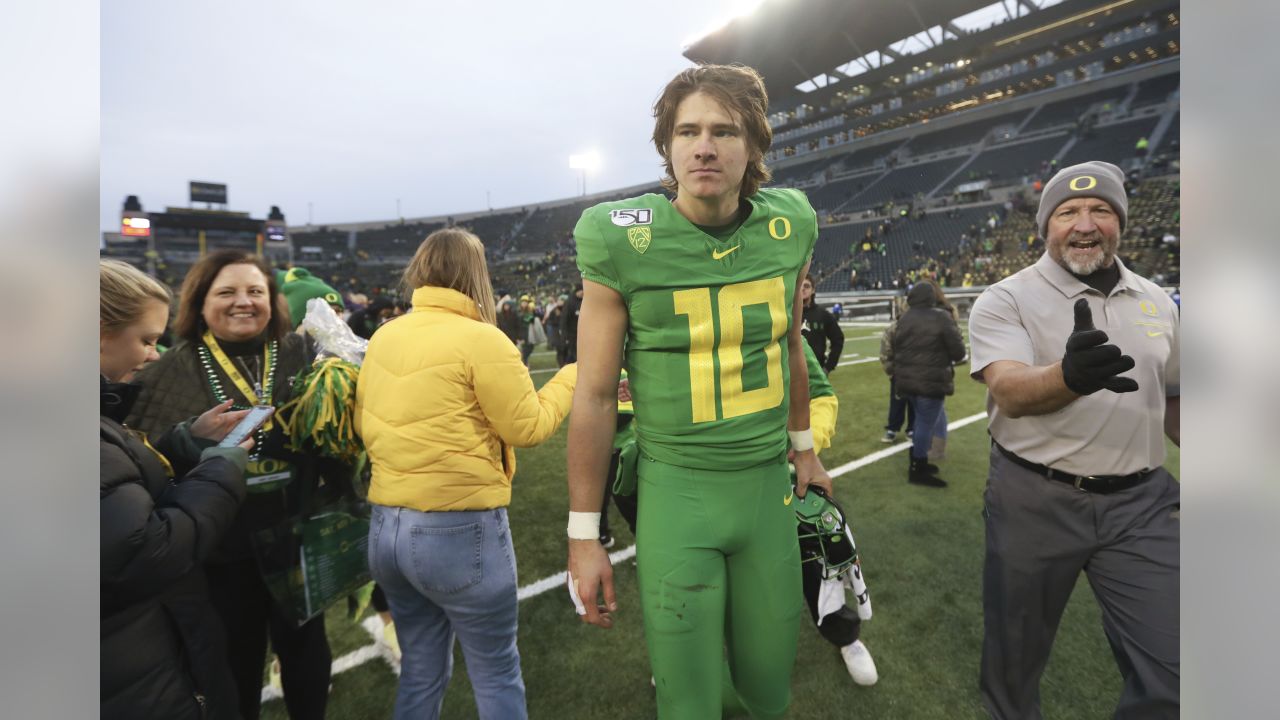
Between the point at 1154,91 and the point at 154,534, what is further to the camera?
the point at 1154,91

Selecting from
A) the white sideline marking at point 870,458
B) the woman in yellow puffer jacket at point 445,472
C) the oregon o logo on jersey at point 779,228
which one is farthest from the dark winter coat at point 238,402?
the white sideline marking at point 870,458

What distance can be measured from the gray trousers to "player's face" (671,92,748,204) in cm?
151

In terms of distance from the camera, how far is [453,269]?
1917 millimetres

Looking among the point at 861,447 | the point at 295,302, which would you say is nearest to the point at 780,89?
the point at 861,447

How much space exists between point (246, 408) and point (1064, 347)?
9.27ft

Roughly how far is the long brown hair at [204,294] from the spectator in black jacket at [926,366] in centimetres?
500

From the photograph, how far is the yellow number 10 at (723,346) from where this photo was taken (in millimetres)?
1607

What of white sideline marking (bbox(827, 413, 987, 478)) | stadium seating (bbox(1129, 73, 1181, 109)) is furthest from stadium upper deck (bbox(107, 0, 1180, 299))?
white sideline marking (bbox(827, 413, 987, 478))

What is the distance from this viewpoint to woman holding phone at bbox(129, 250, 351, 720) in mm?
1893

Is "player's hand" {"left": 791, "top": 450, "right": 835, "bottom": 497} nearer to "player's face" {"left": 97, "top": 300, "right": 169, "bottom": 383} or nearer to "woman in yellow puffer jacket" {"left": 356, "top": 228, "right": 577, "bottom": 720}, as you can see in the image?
"woman in yellow puffer jacket" {"left": 356, "top": 228, "right": 577, "bottom": 720}

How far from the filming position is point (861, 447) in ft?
20.7

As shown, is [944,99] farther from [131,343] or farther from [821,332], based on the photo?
[131,343]

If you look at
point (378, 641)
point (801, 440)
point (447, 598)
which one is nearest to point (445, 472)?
point (447, 598)
